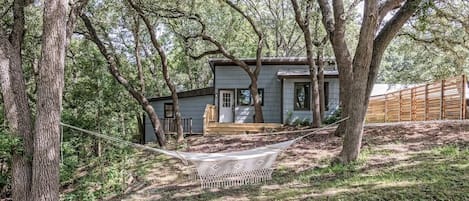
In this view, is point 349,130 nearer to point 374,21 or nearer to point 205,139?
point 374,21

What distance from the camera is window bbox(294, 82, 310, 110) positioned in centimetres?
1273

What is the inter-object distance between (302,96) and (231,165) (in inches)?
319

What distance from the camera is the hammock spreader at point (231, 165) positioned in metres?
5.06

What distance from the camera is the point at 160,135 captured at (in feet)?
32.6

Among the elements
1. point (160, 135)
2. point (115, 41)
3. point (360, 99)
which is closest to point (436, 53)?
point (360, 99)

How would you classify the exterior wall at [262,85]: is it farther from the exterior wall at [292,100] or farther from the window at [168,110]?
the window at [168,110]

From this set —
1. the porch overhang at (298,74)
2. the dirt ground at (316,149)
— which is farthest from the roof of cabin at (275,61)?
the dirt ground at (316,149)

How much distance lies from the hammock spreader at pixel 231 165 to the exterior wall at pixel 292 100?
724 cm

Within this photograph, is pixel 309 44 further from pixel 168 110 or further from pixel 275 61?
pixel 168 110

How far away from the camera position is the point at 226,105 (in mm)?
13594

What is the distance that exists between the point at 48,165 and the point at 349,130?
4.19 metres

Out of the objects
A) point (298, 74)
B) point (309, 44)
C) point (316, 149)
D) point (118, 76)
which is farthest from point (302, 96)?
point (118, 76)

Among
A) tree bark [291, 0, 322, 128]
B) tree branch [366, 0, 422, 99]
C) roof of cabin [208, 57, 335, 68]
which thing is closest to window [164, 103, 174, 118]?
roof of cabin [208, 57, 335, 68]

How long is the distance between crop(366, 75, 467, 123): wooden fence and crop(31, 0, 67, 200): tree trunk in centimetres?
811
